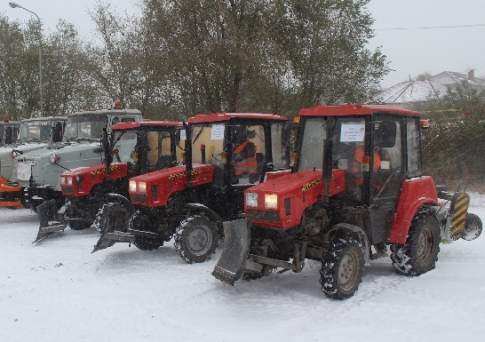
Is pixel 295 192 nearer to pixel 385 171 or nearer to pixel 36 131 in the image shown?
pixel 385 171

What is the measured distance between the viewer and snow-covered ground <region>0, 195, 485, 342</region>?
5051mm

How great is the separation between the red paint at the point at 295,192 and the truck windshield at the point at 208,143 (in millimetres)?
1883

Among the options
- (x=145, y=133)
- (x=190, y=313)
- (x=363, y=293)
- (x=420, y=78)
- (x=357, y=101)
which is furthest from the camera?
(x=420, y=78)

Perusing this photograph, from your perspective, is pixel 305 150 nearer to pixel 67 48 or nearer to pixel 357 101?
pixel 357 101

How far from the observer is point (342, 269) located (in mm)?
5891

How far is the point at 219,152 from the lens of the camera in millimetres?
8055

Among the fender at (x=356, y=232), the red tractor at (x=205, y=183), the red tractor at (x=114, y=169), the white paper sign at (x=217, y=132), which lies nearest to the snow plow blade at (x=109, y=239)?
the red tractor at (x=205, y=183)

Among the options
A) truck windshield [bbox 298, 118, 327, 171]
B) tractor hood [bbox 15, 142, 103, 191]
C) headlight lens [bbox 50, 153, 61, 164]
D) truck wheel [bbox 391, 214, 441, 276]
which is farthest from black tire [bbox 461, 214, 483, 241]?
headlight lens [bbox 50, 153, 61, 164]

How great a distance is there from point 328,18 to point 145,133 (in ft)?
25.0

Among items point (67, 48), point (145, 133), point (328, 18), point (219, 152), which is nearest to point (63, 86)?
point (67, 48)

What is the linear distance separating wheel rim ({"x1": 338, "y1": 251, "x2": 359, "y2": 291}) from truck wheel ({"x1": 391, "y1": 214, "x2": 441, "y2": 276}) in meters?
0.98

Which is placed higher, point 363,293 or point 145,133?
point 145,133

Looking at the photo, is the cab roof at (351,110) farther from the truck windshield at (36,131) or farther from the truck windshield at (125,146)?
the truck windshield at (36,131)

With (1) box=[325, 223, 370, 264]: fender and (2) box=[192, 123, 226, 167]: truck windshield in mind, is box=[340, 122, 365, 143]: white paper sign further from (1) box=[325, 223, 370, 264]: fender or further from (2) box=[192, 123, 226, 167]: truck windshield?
(2) box=[192, 123, 226, 167]: truck windshield
